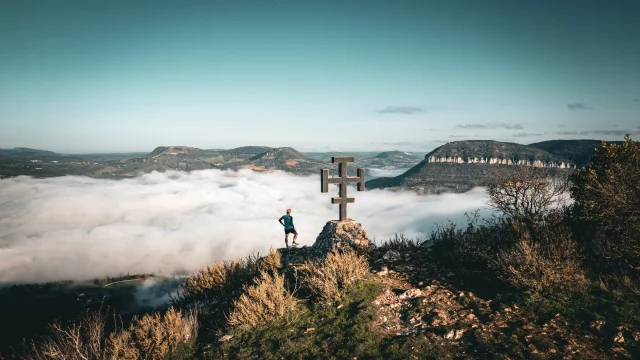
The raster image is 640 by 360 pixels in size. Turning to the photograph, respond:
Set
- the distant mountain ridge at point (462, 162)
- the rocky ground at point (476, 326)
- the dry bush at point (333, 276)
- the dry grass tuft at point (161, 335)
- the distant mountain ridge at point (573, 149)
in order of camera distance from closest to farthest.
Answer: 1. the rocky ground at point (476, 326)
2. the dry grass tuft at point (161, 335)
3. the dry bush at point (333, 276)
4. the distant mountain ridge at point (573, 149)
5. the distant mountain ridge at point (462, 162)

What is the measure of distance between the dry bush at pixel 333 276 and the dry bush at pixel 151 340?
3.18m

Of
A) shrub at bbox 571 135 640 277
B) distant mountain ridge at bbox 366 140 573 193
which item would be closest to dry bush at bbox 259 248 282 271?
shrub at bbox 571 135 640 277

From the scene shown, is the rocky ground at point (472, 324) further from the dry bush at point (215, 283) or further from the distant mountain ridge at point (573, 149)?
the distant mountain ridge at point (573, 149)

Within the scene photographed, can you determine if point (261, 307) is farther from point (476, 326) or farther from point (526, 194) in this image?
point (526, 194)

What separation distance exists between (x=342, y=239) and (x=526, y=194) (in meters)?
6.17

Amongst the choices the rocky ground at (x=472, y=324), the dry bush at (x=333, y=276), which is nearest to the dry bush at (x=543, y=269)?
the rocky ground at (x=472, y=324)

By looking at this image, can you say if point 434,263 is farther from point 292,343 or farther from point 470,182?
point 470,182

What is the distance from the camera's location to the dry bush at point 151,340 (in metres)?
6.17

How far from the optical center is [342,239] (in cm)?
1027

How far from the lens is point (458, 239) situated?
30.0 feet

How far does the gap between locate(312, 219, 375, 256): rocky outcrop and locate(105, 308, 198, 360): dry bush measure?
492 cm

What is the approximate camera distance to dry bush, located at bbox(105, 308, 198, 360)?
6.17 m

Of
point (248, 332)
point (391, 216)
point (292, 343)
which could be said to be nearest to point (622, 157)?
point (292, 343)

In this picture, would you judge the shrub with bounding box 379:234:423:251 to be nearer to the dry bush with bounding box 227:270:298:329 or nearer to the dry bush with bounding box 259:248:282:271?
the dry bush with bounding box 259:248:282:271
